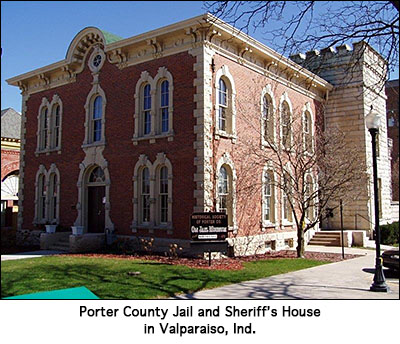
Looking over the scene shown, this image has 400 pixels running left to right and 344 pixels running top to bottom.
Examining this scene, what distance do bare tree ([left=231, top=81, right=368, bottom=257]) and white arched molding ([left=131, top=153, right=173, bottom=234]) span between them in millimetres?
2693

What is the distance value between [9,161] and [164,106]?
15623 mm

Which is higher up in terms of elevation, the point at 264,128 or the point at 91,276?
the point at 264,128

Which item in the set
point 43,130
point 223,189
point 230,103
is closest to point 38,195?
point 43,130

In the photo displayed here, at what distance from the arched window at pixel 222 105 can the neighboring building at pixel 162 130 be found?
4cm

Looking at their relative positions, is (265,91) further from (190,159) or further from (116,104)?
(116,104)

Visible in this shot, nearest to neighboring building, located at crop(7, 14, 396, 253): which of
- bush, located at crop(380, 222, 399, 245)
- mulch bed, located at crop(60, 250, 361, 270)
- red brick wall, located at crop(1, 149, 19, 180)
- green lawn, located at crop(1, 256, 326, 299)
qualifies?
mulch bed, located at crop(60, 250, 361, 270)

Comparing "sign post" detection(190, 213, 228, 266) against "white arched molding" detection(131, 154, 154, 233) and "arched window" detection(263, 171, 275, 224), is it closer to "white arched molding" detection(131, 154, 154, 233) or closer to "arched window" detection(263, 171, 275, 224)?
"white arched molding" detection(131, 154, 154, 233)

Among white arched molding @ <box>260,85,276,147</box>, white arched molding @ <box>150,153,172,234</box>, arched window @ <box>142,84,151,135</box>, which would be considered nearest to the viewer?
white arched molding @ <box>150,153,172,234</box>

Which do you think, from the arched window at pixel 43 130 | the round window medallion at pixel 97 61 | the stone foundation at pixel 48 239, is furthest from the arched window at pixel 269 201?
the arched window at pixel 43 130

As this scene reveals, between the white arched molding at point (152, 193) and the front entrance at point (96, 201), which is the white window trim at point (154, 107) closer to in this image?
the white arched molding at point (152, 193)

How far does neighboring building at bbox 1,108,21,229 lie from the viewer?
82.0 ft

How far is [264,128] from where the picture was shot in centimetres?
1631
